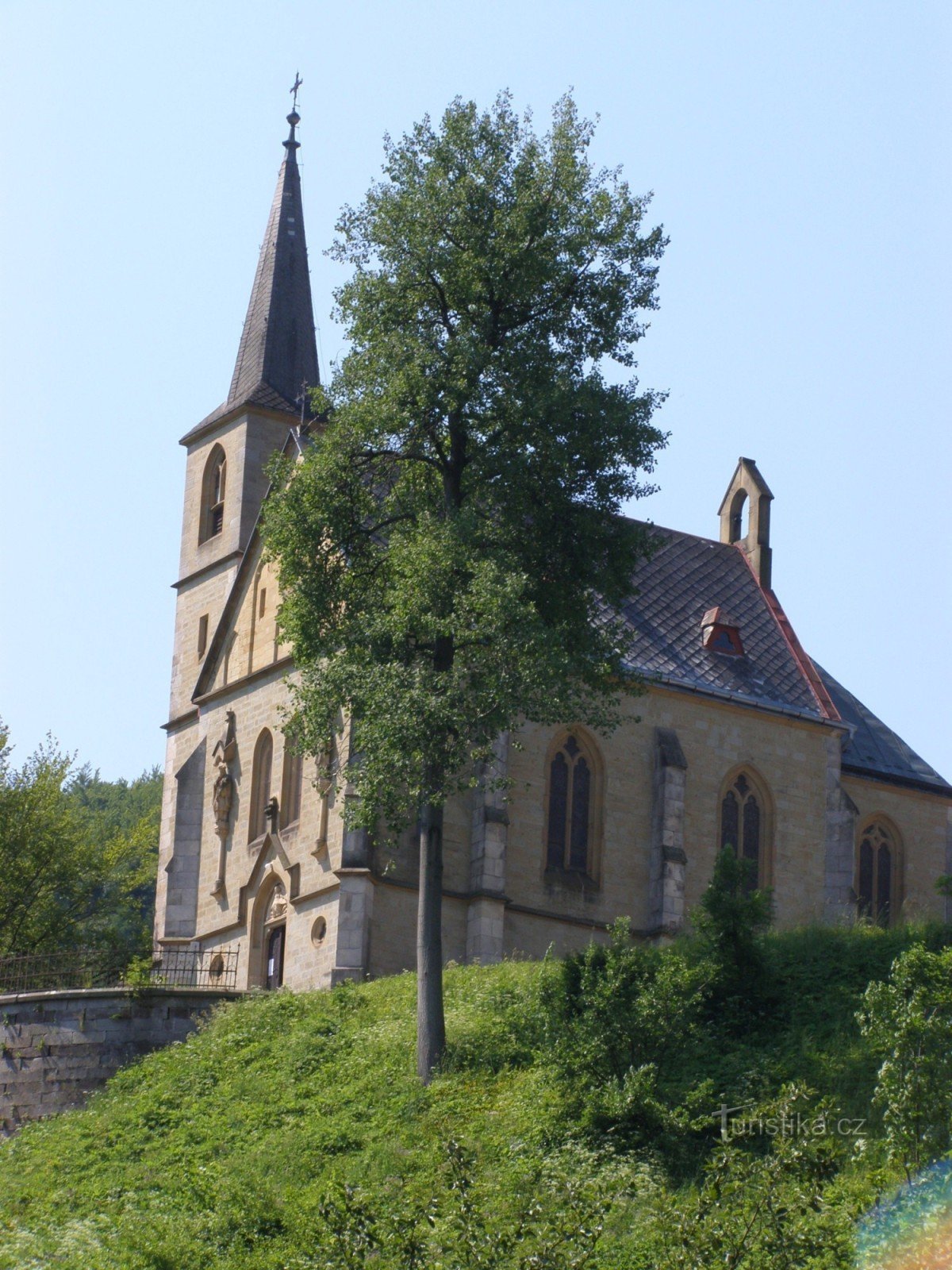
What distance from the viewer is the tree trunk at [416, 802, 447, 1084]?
87.6ft

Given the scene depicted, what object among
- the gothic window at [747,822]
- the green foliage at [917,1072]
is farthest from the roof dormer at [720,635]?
the green foliage at [917,1072]

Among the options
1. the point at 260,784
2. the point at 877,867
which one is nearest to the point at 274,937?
the point at 260,784

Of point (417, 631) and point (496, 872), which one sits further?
point (496, 872)

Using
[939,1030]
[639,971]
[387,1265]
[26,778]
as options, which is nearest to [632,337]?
[639,971]

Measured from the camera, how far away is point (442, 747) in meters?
26.7

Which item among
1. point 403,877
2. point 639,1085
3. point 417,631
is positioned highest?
point 417,631

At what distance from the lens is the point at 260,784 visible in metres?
39.0

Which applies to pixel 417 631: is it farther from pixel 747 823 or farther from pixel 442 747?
pixel 747 823

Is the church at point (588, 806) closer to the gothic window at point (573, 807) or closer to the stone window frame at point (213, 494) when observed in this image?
the gothic window at point (573, 807)

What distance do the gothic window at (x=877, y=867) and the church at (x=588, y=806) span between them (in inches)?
1.9

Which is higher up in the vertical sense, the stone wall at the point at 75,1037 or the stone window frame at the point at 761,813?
the stone window frame at the point at 761,813

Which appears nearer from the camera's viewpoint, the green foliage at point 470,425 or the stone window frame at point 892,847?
the green foliage at point 470,425

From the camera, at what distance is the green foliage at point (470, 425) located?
27922 millimetres

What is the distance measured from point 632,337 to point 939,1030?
1361 centimetres
